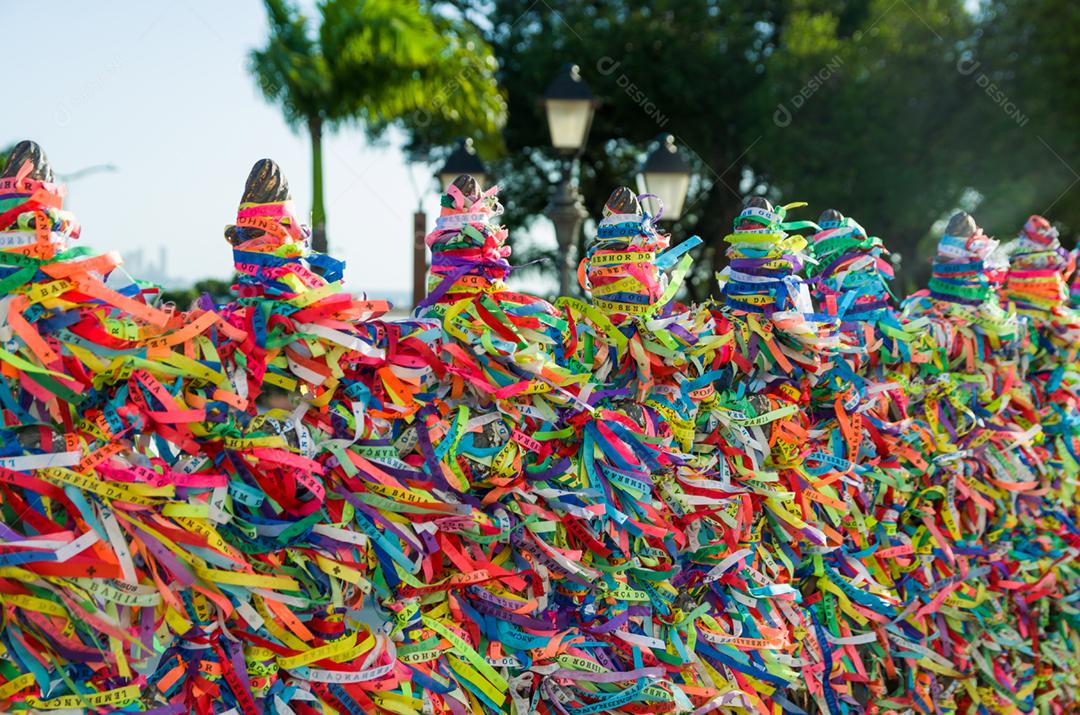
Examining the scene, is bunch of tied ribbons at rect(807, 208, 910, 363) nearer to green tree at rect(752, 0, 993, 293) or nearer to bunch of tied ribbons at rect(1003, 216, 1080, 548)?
bunch of tied ribbons at rect(1003, 216, 1080, 548)

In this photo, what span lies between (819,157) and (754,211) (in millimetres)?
16420

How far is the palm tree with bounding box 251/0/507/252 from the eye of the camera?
13.5 metres

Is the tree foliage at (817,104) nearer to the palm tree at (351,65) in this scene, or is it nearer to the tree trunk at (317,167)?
the palm tree at (351,65)

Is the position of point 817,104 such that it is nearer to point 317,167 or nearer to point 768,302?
point 317,167

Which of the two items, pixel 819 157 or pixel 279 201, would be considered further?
pixel 819 157

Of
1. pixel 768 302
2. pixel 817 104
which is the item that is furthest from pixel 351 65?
pixel 768 302

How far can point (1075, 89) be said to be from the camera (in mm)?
16797

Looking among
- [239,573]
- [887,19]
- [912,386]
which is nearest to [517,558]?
[239,573]

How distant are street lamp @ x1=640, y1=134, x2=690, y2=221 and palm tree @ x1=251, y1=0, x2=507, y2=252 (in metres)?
7.26

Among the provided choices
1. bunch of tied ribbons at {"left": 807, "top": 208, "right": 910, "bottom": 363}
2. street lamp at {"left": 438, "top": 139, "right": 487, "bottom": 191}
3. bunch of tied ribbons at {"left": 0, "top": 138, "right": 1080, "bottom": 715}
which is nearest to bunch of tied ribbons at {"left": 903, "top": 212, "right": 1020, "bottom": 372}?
bunch of tied ribbons at {"left": 0, "top": 138, "right": 1080, "bottom": 715}

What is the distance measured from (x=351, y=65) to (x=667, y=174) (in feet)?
27.6

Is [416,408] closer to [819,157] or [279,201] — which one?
[279,201]

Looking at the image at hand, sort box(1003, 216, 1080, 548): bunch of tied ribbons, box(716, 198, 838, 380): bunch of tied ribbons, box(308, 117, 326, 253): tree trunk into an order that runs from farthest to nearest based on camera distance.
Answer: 1. box(308, 117, 326, 253): tree trunk
2. box(1003, 216, 1080, 548): bunch of tied ribbons
3. box(716, 198, 838, 380): bunch of tied ribbons

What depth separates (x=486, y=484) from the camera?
6.70ft
